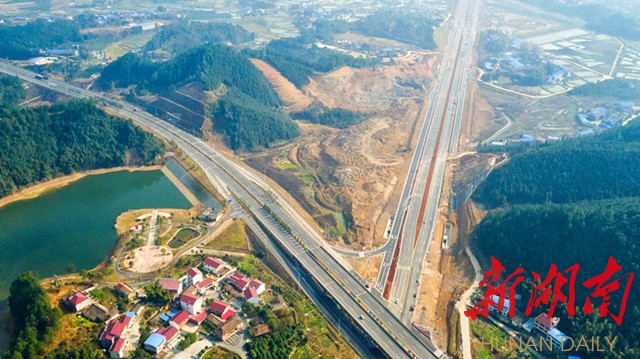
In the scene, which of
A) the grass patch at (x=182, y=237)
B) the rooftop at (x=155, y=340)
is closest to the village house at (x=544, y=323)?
the rooftop at (x=155, y=340)

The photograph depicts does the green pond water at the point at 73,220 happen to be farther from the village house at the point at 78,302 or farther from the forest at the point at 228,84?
the forest at the point at 228,84

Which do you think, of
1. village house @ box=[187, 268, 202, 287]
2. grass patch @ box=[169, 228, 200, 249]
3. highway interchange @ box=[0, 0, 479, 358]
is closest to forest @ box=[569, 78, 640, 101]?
highway interchange @ box=[0, 0, 479, 358]

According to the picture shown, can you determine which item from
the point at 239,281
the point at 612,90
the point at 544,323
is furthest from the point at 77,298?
the point at 612,90

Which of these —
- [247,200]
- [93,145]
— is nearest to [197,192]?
[247,200]

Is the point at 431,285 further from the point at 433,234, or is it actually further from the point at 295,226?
the point at 295,226

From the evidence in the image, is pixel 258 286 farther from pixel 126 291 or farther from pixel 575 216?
pixel 575 216
